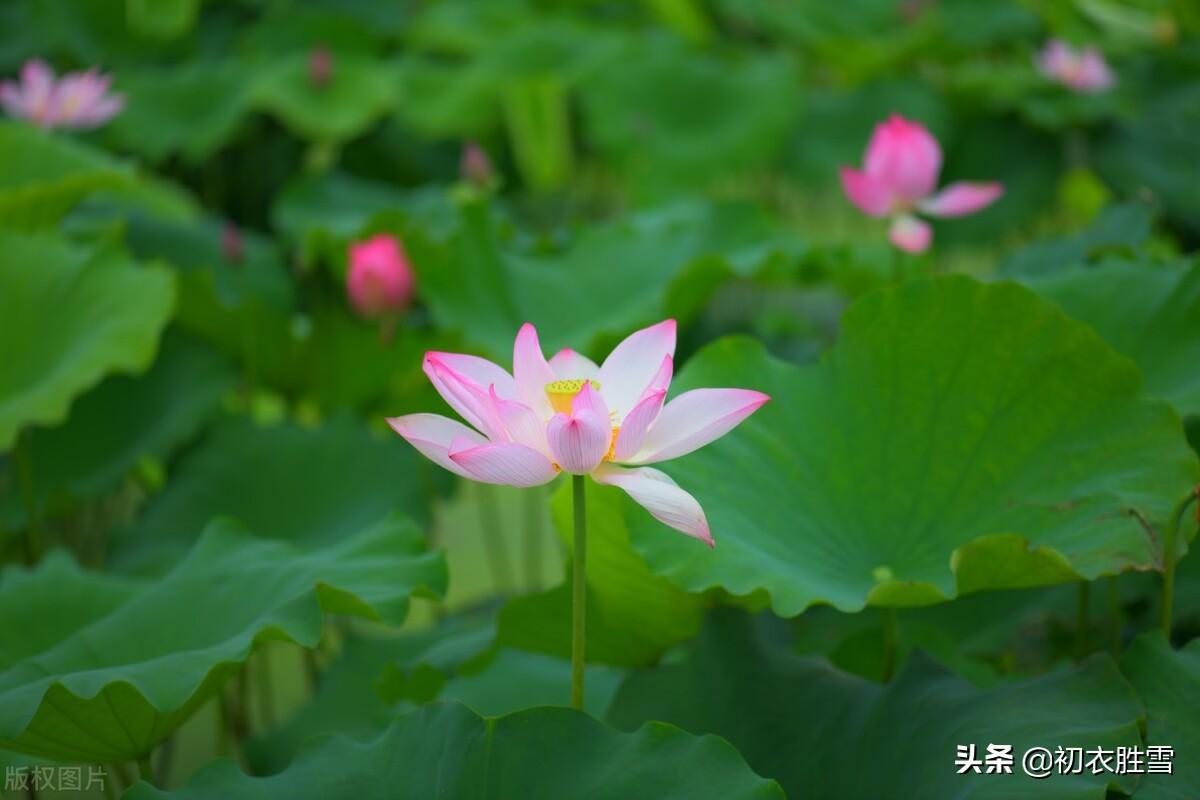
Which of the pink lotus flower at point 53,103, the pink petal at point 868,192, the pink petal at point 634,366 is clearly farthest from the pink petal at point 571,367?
the pink lotus flower at point 53,103

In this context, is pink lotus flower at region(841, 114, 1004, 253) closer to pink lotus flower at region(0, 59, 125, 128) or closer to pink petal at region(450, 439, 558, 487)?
pink petal at region(450, 439, 558, 487)

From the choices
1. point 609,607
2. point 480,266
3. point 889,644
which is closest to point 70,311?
point 480,266

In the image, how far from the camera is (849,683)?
932 mm

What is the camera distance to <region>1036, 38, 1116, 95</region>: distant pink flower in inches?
104

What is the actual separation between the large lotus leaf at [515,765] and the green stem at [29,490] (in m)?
0.80

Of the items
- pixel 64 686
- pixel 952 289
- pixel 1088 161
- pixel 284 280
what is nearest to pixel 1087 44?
pixel 1088 161

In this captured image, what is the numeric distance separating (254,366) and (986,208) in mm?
1810

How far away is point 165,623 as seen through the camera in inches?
41.2

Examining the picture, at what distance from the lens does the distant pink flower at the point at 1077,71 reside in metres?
2.65

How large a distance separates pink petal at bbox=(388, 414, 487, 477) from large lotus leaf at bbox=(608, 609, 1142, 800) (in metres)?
0.33

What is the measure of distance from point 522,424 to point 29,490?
3.33ft

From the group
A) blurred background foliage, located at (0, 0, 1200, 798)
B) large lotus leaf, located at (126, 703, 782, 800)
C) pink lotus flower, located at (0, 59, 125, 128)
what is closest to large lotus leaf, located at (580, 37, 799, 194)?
blurred background foliage, located at (0, 0, 1200, 798)

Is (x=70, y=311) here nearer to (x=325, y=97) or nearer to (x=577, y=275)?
(x=577, y=275)

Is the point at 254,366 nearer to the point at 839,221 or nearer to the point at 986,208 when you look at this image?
the point at 986,208
